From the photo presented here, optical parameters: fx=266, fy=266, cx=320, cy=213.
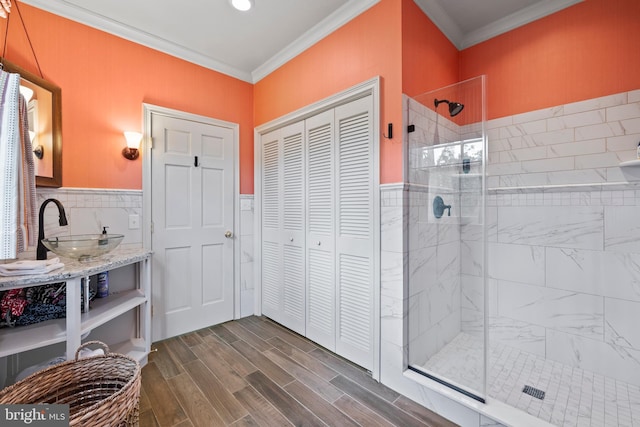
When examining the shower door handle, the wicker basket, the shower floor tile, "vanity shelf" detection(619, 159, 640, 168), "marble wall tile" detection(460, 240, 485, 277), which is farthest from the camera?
"marble wall tile" detection(460, 240, 485, 277)

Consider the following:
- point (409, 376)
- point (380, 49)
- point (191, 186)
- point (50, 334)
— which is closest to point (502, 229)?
point (409, 376)

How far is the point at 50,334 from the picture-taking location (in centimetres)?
145

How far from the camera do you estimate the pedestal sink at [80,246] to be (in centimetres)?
157

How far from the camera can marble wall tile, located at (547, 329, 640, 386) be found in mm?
1717

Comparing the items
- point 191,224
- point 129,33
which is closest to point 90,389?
point 191,224

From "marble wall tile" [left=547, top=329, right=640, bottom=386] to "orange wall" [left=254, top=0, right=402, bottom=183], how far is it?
174cm

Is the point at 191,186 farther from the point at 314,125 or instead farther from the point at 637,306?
the point at 637,306

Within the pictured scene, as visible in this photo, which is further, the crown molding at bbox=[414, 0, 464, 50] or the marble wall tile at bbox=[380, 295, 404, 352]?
the crown molding at bbox=[414, 0, 464, 50]

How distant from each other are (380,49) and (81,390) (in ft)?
8.41

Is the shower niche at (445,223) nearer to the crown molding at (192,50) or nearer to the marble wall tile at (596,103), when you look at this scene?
the marble wall tile at (596,103)

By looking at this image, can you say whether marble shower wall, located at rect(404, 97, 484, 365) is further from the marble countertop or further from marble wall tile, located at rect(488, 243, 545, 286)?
the marble countertop

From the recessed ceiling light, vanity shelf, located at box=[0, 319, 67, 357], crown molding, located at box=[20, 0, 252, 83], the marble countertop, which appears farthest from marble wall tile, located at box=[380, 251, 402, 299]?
crown molding, located at box=[20, 0, 252, 83]

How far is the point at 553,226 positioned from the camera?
201 centimetres

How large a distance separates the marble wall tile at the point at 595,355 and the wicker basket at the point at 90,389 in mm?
2685
